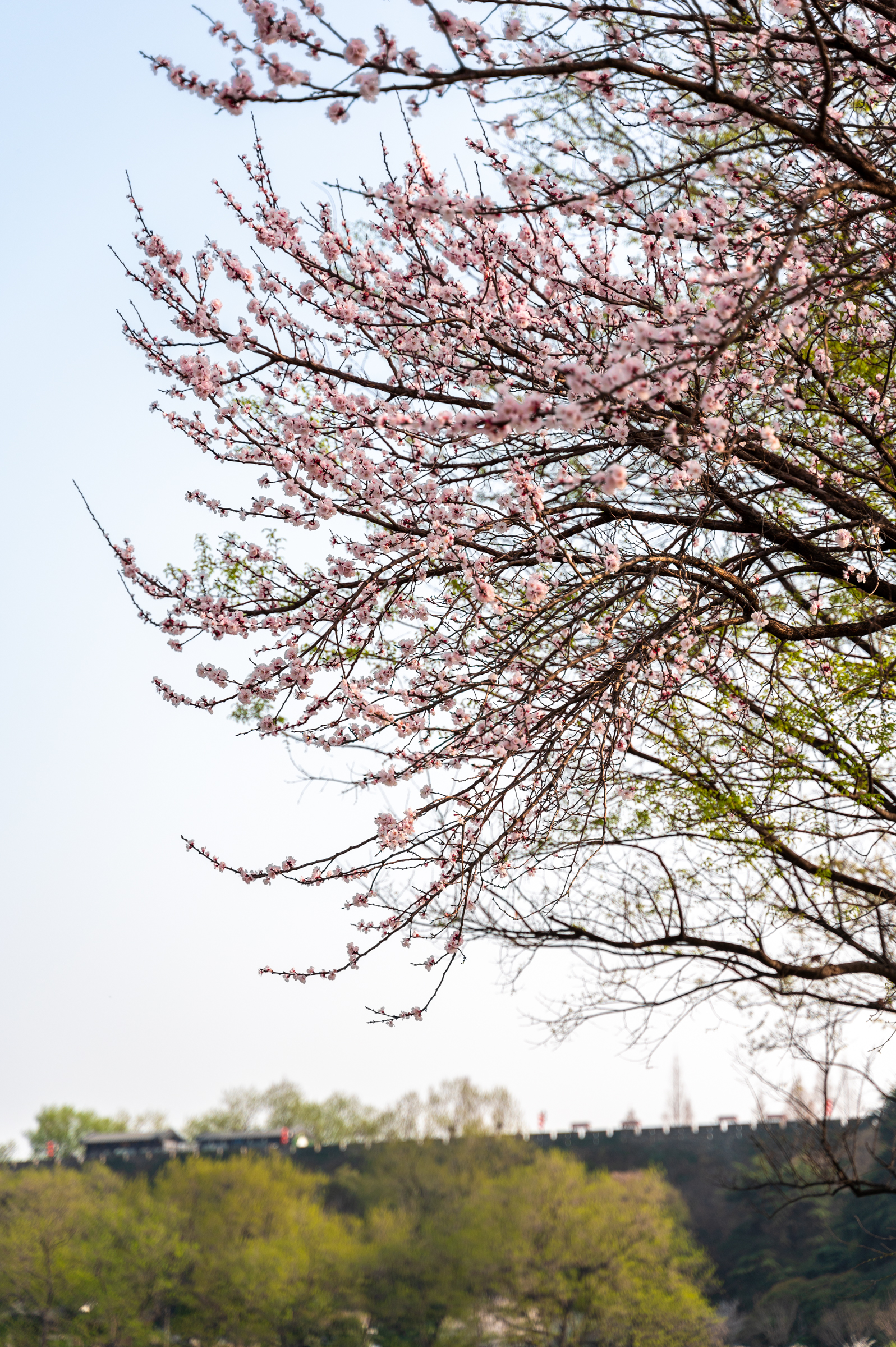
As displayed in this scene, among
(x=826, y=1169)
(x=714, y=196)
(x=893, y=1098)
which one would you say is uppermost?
(x=714, y=196)

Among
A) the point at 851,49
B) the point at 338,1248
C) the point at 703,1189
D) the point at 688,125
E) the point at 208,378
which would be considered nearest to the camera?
the point at 851,49

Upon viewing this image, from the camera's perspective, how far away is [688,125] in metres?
4.03

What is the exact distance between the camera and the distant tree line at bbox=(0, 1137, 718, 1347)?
24609 mm

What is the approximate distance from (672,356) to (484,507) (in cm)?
124

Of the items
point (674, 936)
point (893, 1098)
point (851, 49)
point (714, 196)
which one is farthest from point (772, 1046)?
point (851, 49)

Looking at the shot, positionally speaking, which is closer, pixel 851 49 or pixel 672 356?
pixel 672 356

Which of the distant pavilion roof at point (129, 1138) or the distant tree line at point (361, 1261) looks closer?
the distant tree line at point (361, 1261)

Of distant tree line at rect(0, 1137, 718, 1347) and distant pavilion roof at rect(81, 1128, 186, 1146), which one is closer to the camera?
distant tree line at rect(0, 1137, 718, 1347)

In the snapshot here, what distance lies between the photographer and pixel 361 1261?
29188 millimetres

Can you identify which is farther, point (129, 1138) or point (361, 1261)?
point (129, 1138)

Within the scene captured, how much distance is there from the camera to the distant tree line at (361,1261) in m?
24.6

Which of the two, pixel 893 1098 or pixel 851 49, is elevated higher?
pixel 851 49

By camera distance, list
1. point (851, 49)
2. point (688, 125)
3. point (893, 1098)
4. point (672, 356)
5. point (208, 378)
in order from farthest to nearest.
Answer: point (893, 1098), point (208, 378), point (688, 125), point (851, 49), point (672, 356)

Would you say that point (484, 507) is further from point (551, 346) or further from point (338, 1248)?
point (338, 1248)
